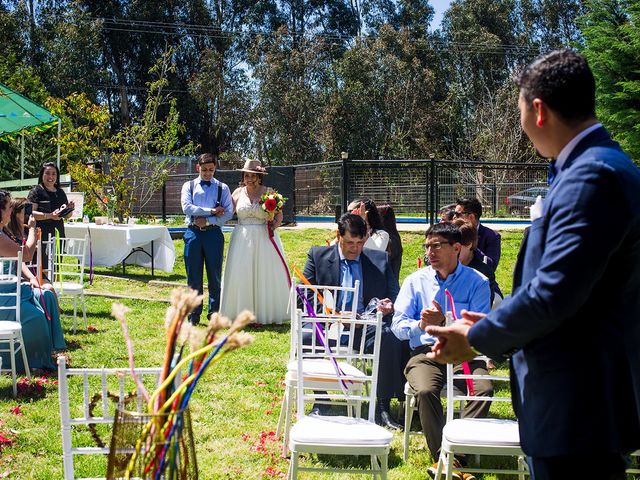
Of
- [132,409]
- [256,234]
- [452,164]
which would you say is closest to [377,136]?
[452,164]

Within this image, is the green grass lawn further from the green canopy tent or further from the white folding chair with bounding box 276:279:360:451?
the green canopy tent

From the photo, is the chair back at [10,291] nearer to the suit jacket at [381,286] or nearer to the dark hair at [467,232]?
the suit jacket at [381,286]

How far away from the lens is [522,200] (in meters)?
17.6

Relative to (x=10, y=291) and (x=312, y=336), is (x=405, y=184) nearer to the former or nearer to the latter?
(x=10, y=291)

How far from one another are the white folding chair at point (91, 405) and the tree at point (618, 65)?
45.6ft

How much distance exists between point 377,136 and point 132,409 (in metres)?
29.5

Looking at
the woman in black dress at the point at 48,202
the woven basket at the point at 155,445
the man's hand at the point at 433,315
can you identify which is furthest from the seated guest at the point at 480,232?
the woman in black dress at the point at 48,202

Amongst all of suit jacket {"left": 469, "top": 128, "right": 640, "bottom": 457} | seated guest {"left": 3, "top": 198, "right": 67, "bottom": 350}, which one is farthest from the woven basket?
seated guest {"left": 3, "top": 198, "right": 67, "bottom": 350}

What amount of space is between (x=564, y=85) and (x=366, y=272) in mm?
4014

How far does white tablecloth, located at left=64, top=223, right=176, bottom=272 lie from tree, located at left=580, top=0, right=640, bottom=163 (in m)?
9.87

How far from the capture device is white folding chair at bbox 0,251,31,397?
6.14 metres

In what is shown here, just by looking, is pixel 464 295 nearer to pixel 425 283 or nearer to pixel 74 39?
pixel 425 283

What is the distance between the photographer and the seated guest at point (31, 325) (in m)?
6.79

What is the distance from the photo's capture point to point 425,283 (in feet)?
16.7
